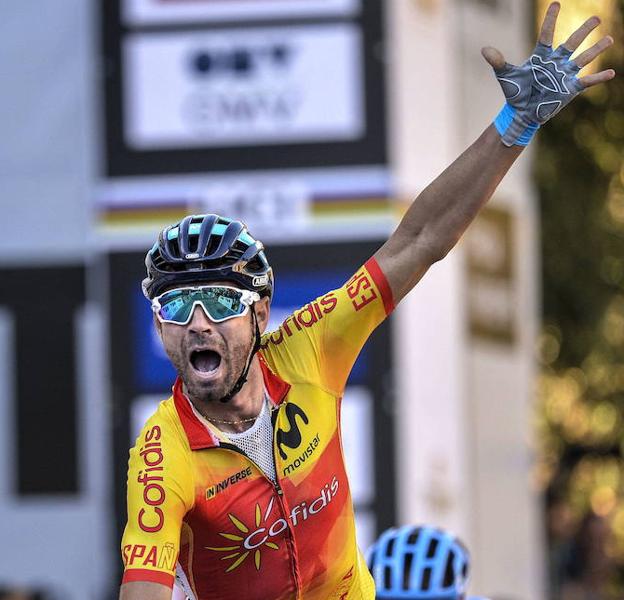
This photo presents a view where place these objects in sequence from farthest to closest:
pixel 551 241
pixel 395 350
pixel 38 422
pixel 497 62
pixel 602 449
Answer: pixel 602 449 → pixel 551 241 → pixel 38 422 → pixel 395 350 → pixel 497 62

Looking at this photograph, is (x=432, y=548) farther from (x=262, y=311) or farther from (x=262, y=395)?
(x=262, y=311)

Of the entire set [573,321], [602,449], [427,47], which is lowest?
[602,449]


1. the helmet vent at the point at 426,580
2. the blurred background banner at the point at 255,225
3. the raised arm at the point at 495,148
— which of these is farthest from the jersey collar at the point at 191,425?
the blurred background banner at the point at 255,225

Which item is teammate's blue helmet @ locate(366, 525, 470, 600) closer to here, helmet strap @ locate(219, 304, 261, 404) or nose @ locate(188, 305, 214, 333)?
helmet strap @ locate(219, 304, 261, 404)

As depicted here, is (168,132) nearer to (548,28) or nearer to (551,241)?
(548,28)

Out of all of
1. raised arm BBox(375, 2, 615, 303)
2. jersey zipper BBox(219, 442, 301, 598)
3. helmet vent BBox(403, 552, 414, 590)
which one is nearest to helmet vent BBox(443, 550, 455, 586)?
helmet vent BBox(403, 552, 414, 590)

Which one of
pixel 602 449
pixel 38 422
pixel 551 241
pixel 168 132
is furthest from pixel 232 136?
pixel 602 449

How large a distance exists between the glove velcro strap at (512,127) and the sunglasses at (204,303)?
0.89 metres

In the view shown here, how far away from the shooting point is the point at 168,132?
10.8 meters

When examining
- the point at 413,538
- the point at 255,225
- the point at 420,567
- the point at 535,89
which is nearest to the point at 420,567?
the point at 420,567

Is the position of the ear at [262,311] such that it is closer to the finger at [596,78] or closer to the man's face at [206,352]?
the man's face at [206,352]

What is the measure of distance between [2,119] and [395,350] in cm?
286

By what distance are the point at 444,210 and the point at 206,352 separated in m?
0.87

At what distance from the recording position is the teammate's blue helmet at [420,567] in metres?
6.61
